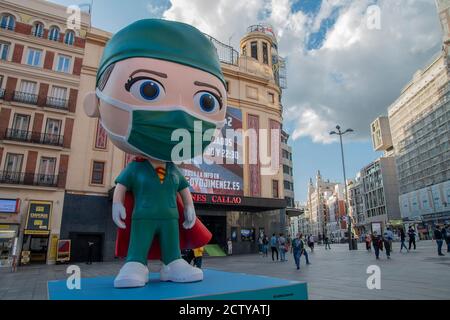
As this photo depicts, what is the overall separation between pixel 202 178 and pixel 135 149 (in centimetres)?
1967

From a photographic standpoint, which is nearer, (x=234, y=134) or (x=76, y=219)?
(x=76, y=219)

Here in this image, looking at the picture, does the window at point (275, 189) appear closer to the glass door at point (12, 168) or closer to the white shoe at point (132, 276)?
the glass door at point (12, 168)

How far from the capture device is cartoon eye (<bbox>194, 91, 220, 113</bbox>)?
16.1 feet

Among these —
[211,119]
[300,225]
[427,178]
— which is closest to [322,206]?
[300,225]

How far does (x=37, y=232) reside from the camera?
1930 centimetres

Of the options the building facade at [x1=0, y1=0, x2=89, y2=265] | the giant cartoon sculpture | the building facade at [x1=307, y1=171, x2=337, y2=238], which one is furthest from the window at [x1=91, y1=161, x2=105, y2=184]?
the building facade at [x1=307, y1=171, x2=337, y2=238]

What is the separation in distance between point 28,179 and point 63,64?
8.73m

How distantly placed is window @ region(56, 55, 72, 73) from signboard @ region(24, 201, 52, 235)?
9.66 meters

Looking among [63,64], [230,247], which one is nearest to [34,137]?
[63,64]

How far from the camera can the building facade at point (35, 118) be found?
19297 mm

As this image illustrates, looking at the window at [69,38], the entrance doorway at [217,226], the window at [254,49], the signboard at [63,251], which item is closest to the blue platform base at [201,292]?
the signboard at [63,251]

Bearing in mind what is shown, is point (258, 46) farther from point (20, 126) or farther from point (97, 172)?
point (20, 126)
